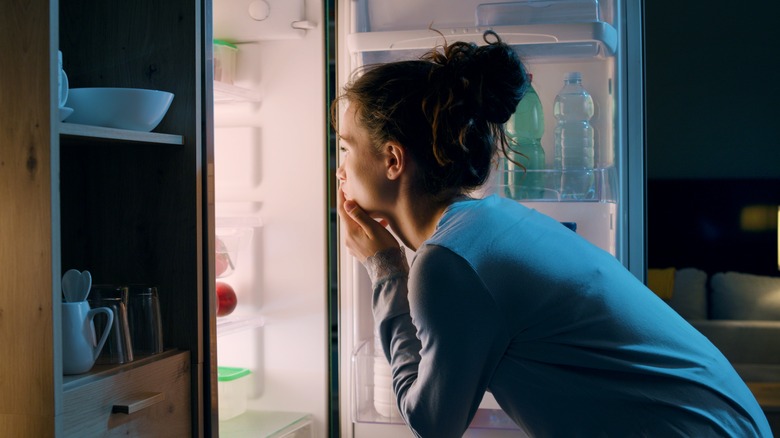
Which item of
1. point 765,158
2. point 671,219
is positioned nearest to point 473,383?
point 671,219

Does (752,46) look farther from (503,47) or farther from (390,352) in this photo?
(390,352)

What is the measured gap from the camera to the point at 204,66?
4.97 feet

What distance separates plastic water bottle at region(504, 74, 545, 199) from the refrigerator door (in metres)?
0.03

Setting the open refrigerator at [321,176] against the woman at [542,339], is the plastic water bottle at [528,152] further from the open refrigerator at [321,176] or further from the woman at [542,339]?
the woman at [542,339]

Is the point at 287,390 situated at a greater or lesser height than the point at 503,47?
lesser

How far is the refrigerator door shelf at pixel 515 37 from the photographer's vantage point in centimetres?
183

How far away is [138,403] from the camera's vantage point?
1.33m

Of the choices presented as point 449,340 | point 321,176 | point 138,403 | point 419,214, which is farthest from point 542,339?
point 321,176

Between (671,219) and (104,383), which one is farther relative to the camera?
(671,219)

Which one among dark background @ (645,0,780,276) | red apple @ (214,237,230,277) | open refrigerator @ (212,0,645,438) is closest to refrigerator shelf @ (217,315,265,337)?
open refrigerator @ (212,0,645,438)

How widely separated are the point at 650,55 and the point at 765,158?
358 mm

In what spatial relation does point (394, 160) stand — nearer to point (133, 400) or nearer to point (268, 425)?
point (133, 400)

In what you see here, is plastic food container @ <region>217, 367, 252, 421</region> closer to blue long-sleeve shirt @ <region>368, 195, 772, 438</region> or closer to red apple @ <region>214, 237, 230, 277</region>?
red apple @ <region>214, 237, 230, 277</region>

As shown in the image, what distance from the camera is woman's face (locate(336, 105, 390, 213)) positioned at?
146 cm
